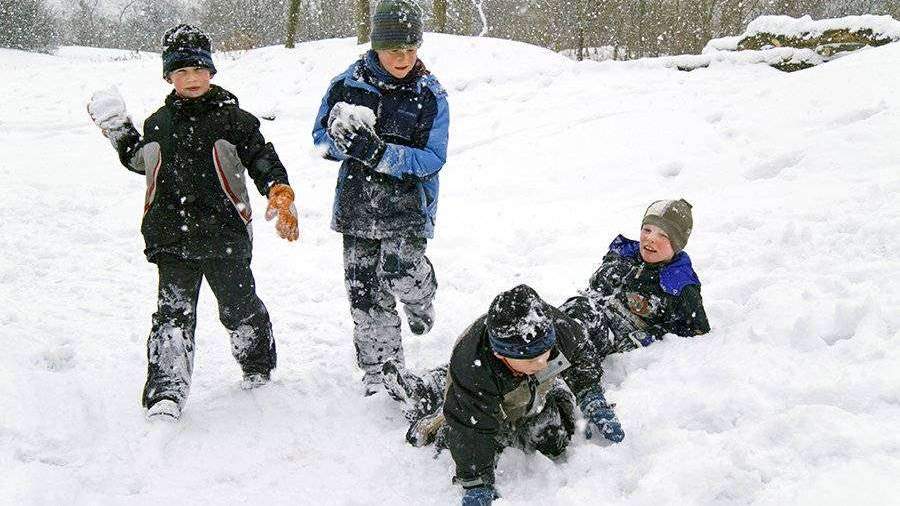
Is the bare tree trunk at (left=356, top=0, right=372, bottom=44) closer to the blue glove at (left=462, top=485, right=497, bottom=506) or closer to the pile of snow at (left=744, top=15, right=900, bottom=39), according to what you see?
the pile of snow at (left=744, top=15, right=900, bottom=39)

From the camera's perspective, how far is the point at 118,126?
3322mm

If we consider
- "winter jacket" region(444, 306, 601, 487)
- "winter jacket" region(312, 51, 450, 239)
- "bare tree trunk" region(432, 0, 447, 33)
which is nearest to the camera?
"winter jacket" region(444, 306, 601, 487)

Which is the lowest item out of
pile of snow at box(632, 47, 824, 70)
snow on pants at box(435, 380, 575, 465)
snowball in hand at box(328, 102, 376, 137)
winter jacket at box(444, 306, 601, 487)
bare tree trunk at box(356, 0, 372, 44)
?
snow on pants at box(435, 380, 575, 465)

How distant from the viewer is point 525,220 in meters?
6.27

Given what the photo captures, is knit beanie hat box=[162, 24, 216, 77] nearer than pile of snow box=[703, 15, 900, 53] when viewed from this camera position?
Yes

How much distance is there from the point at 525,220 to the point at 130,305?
3.61 metres

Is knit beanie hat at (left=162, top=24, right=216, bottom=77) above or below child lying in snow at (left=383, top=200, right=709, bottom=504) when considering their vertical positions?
above

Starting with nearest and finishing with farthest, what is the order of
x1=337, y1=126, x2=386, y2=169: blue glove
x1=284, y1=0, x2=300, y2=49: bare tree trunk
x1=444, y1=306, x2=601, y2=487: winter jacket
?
x1=444, y1=306, x2=601, y2=487: winter jacket
x1=337, y1=126, x2=386, y2=169: blue glove
x1=284, y1=0, x2=300, y2=49: bare tree trunk

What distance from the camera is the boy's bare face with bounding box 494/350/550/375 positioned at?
2586 millimetres

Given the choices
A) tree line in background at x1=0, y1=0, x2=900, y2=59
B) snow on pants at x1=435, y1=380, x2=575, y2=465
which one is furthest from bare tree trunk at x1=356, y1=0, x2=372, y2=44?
snow on pants at x1=435, y1=380, x2=575, y2=465

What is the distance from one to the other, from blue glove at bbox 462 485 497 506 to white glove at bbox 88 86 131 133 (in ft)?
8.48

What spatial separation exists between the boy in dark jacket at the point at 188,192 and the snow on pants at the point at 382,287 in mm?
514

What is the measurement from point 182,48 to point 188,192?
0.72m

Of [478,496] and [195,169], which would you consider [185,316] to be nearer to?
[195,169]
